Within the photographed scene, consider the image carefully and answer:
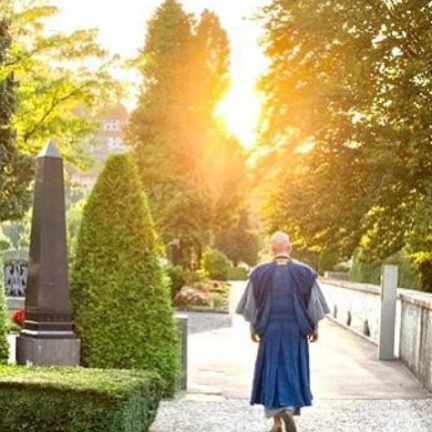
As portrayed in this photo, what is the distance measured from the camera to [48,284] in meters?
10.1

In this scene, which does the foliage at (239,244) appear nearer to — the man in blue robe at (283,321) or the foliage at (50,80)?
the foliage at (50,80)

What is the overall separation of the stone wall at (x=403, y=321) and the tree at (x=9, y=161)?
9.08 metres

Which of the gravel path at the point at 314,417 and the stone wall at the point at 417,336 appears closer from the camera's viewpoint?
the gravel path at the point at 314,417

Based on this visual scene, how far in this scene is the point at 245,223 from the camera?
75312 millimetres

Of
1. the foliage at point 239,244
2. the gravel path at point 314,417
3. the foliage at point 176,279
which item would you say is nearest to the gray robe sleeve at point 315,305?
the gravel path at point 314,417

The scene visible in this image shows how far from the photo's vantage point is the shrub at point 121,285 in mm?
10492

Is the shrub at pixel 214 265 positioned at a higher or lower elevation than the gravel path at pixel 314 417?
higher

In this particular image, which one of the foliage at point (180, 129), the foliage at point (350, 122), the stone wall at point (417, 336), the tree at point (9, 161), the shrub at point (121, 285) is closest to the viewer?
the shrub at point (121, 285)

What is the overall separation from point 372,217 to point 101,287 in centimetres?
1209

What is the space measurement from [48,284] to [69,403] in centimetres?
320

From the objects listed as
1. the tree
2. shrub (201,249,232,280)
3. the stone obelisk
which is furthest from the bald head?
shrub (201,249,232,280)

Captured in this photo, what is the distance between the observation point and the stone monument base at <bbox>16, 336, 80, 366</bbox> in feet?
32.9

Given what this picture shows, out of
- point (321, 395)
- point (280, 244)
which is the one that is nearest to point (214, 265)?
point (321, 395)

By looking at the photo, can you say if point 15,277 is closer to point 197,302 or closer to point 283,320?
point 197,302
